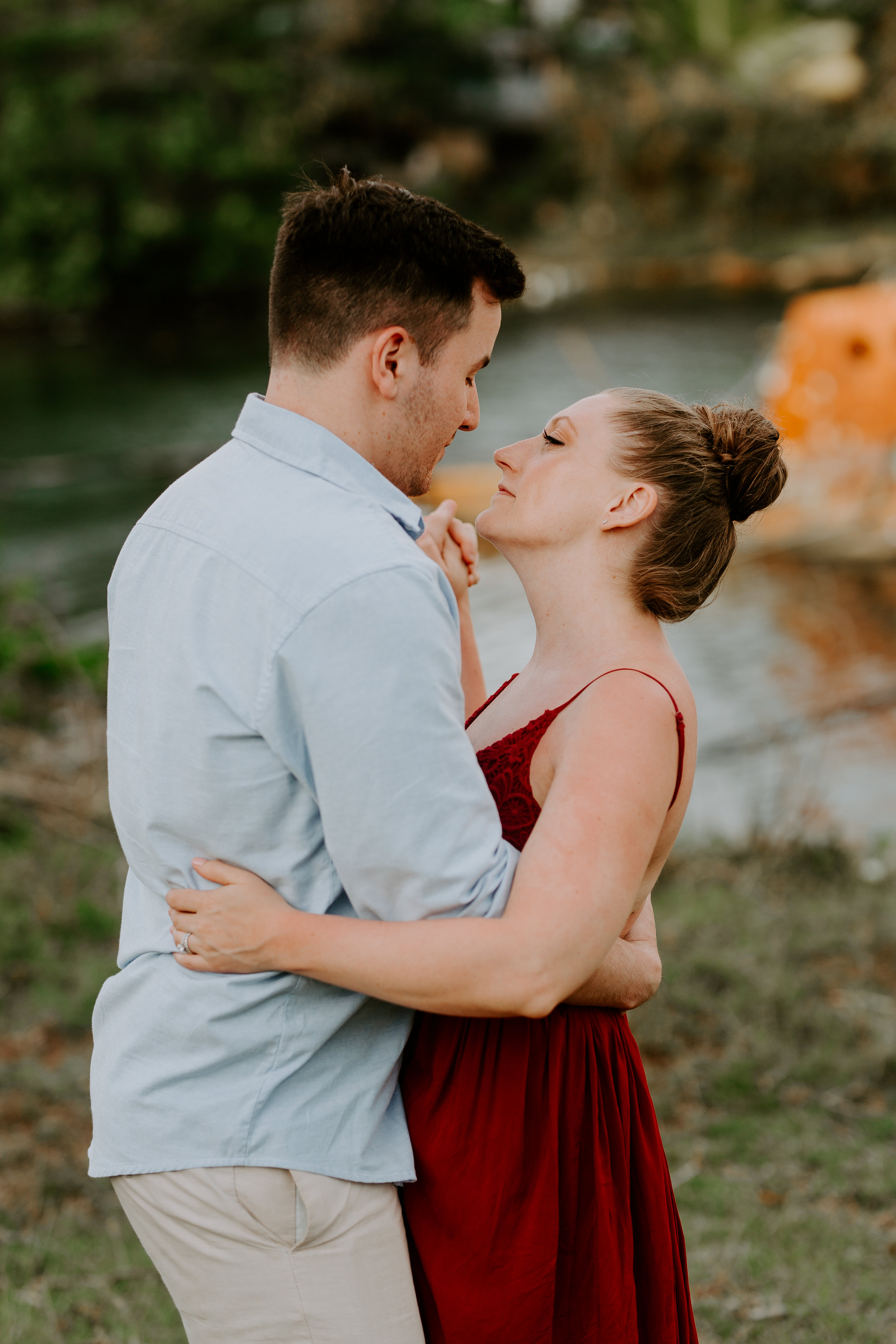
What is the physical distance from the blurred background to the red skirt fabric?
92 centimetres

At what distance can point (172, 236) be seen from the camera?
30.8m

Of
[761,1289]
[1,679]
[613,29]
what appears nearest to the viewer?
[761,1289]

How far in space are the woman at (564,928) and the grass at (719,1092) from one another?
1.37 meters

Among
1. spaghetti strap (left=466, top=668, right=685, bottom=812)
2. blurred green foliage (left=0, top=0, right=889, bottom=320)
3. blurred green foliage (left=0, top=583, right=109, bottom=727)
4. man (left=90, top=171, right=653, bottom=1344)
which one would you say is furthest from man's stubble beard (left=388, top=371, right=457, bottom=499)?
blurred green foliage (left=0, top=0, right=889, bottom=320)

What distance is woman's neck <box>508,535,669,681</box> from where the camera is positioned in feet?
6.11

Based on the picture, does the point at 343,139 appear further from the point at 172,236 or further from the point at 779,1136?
the point at 779,1136

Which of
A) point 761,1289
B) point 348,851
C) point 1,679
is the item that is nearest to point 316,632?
point 348,851

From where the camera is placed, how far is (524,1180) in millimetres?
1691

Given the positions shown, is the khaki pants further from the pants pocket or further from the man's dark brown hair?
the man's dark brown hair

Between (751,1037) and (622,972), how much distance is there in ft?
8.53

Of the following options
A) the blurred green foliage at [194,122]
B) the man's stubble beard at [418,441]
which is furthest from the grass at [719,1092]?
the blurred green foliage at [194,122]

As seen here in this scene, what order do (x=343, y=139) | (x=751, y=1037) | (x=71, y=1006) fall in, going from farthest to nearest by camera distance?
(x=343, y=139) < (x=71, y=1006) < (x=751, y=1037)

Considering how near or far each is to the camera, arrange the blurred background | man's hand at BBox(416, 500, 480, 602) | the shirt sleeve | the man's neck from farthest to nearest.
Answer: the blurred background → man's hand at BBox(416, 500, 480, 602) → the man's neck → the shirt sleeve

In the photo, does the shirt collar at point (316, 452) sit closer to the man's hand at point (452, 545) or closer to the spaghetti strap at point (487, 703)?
the man's hand at point (452, 545)
